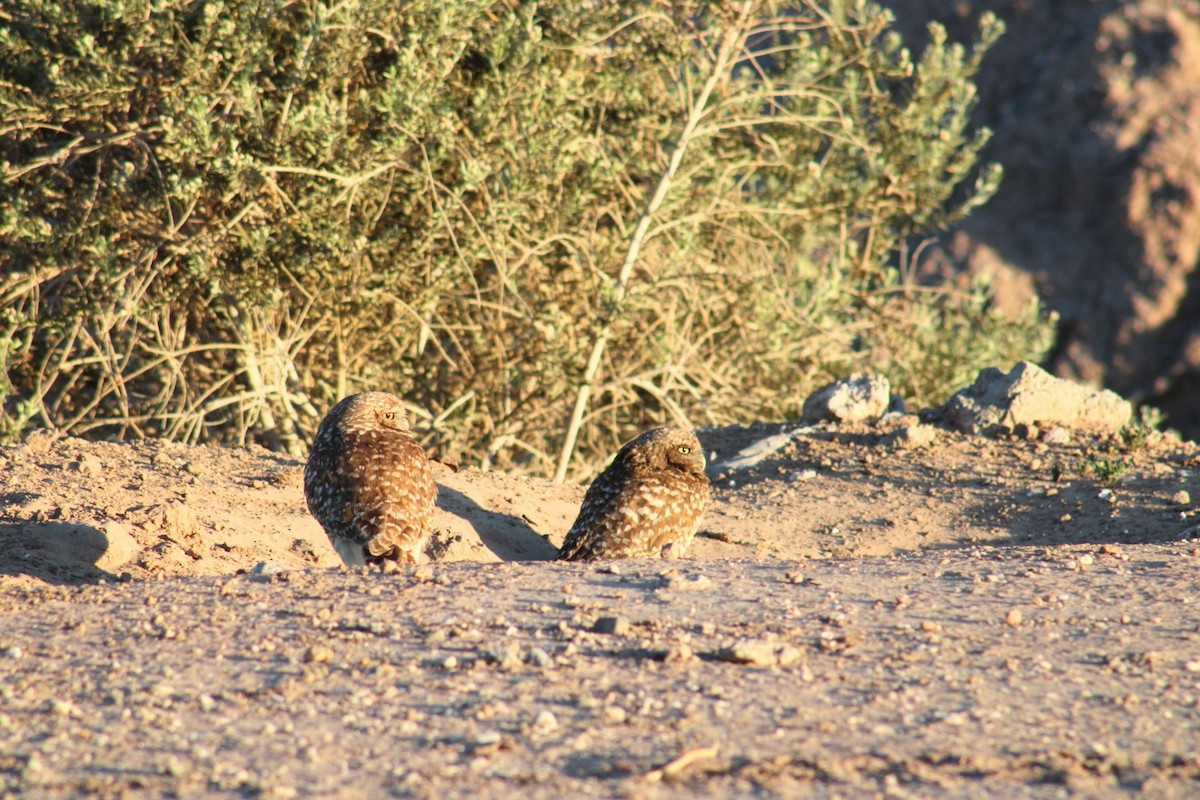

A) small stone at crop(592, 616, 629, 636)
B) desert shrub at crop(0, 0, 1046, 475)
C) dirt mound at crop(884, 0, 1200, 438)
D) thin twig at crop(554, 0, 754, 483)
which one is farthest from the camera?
dirt mound at crop(884, 0, 1200, 438)

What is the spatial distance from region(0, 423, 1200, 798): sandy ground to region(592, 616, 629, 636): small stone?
0.5 inches

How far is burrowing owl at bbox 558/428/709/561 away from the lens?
20.6 feet

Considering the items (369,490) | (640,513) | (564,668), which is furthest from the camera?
(640,513)

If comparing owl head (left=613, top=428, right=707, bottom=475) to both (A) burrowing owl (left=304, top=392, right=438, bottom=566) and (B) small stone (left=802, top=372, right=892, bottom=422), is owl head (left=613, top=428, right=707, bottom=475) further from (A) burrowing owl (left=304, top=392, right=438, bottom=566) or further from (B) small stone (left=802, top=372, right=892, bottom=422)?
(B) small stone (left=802, top=372, right=892, bottom=422)

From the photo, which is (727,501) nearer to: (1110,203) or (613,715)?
(613,715)

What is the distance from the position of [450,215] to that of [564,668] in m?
5.49

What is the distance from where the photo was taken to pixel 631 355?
32.3ft

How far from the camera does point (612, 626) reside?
13.0ft

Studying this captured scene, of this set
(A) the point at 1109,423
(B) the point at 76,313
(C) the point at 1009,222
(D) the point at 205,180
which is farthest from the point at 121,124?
(C) the point at 1009,222

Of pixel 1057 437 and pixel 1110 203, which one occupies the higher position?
pixel 1110 203

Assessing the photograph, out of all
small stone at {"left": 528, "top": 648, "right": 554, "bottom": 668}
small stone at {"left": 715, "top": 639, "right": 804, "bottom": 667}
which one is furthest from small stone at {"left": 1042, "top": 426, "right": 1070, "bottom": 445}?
small stone at {"left": 528, "top": 648, "right": 554, "bottom": 668}

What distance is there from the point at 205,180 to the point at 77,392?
7.99ft

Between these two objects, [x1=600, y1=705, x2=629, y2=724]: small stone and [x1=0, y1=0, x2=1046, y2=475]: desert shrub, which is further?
[x1=0, y1=0, x2=1046, y2=475]: desert shrub

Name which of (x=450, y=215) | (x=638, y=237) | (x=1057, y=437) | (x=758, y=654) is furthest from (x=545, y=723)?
(x=638, y=237)
